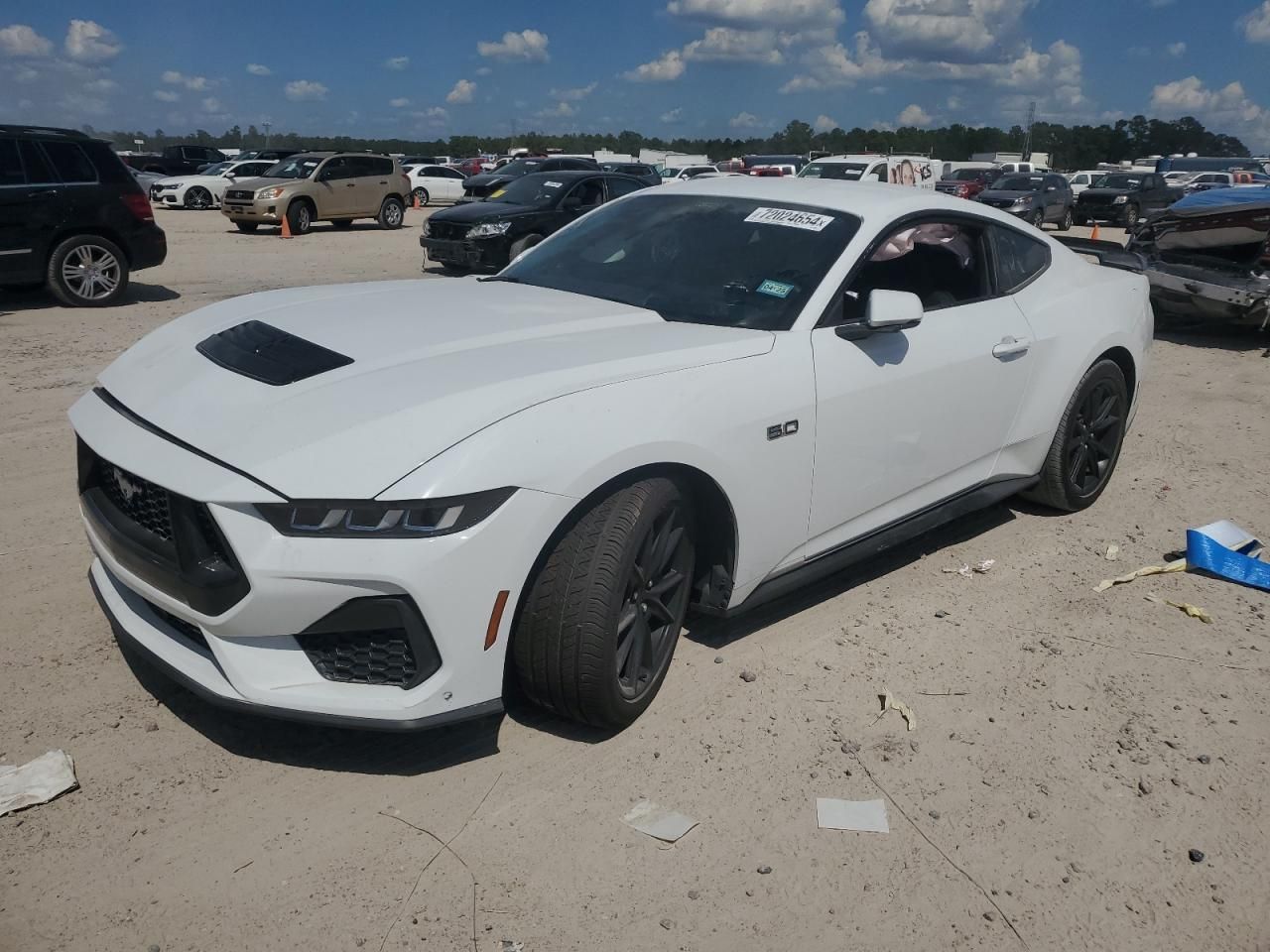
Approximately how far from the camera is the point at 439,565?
256cm

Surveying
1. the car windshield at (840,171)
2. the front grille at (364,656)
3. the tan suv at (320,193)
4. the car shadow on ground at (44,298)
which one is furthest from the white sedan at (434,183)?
the front grille at (364,656)

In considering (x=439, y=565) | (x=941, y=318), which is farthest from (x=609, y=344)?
(x=941, y=318)

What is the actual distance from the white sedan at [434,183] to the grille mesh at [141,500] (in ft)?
98.9

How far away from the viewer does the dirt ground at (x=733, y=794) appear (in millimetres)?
2506

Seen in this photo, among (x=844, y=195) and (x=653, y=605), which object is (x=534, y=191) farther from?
(x=653, y=605)

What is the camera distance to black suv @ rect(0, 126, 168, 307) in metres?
9.94

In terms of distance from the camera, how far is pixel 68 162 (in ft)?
33.8

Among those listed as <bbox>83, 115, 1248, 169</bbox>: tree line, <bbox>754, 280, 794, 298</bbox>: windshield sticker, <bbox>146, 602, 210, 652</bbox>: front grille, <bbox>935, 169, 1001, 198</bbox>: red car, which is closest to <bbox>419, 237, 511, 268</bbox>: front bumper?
<bbox>754, 280, 794, 298</bbox>: windshield sticker

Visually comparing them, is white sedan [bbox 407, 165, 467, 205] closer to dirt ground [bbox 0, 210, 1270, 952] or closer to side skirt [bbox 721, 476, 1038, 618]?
dirt ground [bbox 0, 210, 1270, 952]

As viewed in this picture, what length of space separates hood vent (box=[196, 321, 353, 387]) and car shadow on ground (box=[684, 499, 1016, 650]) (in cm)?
171

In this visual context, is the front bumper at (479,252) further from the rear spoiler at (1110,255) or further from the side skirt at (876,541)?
the side skirt at (876,541)

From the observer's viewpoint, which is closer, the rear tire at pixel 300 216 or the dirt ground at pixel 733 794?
the dirt ground at pixel 733 794

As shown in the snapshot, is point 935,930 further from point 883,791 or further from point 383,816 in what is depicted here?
point 383,816

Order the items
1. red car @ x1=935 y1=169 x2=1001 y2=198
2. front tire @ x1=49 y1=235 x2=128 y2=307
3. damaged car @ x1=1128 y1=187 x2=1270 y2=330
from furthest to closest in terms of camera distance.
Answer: red car @ x1=935 y1=169 x2=1001 y2=198
front tire @ x1=49 y1=235 x2=128 y2=307
damaged car @ x1=1128 y1=187 x2=1270 y2=330
